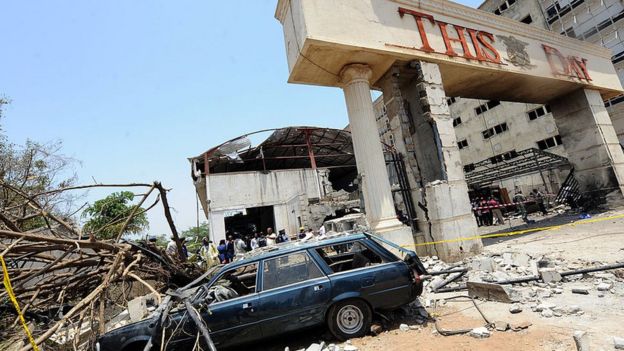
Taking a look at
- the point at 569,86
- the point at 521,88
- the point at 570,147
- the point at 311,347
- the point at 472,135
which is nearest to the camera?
the point at 311,347

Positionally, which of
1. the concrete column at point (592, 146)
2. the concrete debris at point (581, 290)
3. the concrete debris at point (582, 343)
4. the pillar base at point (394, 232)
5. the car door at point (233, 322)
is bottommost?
the concrete debris at point (581, 290)

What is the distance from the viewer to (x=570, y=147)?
39.1 ft

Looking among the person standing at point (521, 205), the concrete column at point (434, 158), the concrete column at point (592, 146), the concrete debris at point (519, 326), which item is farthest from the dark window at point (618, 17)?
the concrete debris at point (519, 326)

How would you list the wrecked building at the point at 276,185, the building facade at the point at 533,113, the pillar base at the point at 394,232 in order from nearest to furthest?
the pillar base at the point at 394,232
the wrecked building at the point at 276,185
the building facade at the point at 533,113

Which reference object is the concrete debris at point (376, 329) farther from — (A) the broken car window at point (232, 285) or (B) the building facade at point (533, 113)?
(B) the building facade at point (533, 113)

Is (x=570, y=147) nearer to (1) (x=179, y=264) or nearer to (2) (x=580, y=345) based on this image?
(2) (x=580, y=345)

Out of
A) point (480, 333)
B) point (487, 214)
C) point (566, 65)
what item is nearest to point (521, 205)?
point (487, 214)

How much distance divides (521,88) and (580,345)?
1029 cm

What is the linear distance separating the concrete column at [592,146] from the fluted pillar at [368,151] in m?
10.0

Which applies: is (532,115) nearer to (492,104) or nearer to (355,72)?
(492,104)

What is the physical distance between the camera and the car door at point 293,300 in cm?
363

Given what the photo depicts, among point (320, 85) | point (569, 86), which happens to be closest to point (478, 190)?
point (569, 86)

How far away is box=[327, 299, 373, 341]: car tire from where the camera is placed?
3.67 metres

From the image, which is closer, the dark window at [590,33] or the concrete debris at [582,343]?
the concrete debris at [582,343]
